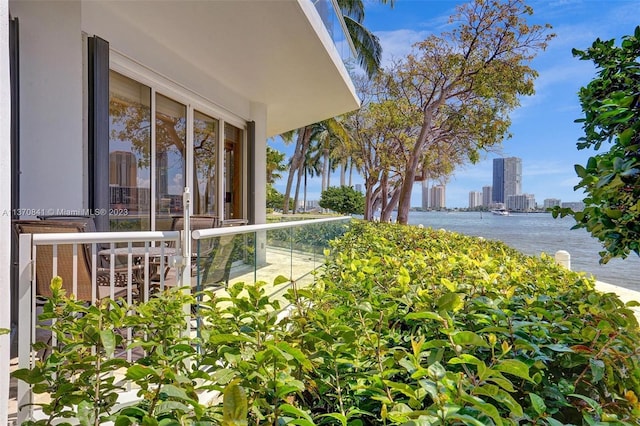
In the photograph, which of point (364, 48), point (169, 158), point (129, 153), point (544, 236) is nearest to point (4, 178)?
point (129, 153)

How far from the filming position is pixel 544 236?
1513 inches

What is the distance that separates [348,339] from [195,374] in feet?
1.30

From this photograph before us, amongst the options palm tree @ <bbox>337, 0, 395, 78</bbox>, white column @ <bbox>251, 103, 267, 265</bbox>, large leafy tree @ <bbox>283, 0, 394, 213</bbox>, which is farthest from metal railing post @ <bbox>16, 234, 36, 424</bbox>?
palm tree @ <bbox>337, 0, 395, 78</bbox>

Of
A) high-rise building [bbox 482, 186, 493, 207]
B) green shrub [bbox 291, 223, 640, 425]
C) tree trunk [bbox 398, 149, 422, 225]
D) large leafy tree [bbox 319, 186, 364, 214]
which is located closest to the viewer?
green shrub [bbox 291, 223, 640, 425]

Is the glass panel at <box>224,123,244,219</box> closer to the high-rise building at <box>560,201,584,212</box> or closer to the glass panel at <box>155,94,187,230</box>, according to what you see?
the glass panel at <box>155,94,187,230</box>

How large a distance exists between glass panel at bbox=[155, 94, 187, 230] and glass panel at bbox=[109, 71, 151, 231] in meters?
0.23

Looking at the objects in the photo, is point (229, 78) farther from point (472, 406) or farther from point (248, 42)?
point (472, 406)

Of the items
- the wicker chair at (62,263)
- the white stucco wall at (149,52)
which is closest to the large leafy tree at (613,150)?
the wicker chair at (62,263)

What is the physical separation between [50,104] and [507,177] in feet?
89.1

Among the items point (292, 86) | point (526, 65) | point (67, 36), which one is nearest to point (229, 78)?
point (292, 86)

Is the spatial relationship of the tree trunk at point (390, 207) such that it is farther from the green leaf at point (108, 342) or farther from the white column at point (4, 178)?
the green leaf at point (108, 342)

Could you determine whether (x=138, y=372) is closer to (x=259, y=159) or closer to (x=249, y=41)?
(x=249, y=41)

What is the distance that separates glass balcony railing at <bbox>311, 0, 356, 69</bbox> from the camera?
5.28 metres

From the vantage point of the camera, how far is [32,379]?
1030 millimetres
